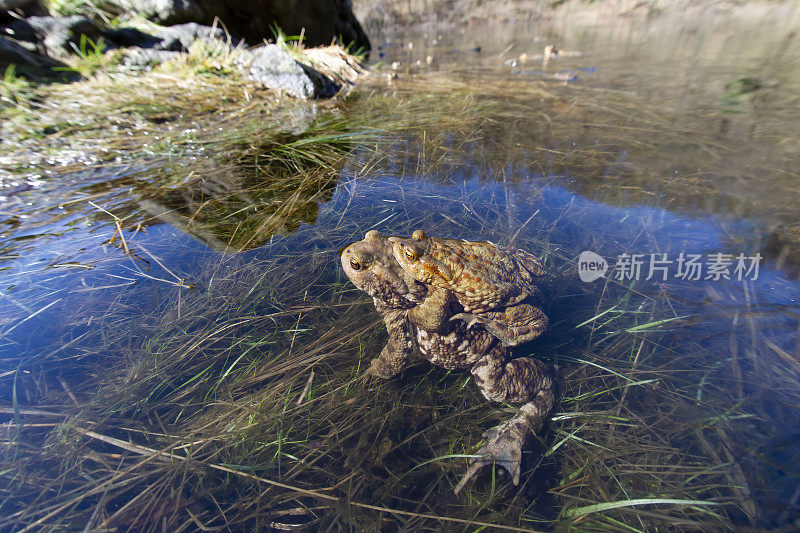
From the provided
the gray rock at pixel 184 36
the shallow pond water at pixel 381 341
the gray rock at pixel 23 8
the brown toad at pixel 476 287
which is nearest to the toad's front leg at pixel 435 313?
→ the brown toad at pixel 476 287

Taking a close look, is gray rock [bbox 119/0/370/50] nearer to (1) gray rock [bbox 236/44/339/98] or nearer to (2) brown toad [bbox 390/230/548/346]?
(1) gray rock [bbox 236/44/339/98]

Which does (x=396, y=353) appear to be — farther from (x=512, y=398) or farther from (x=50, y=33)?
(x=50, y=33)

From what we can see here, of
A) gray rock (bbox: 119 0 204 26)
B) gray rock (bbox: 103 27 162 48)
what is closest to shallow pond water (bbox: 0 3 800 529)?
gray rock (bbox: 103 27 162 48)

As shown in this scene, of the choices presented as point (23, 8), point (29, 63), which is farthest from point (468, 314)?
point (23, 8)

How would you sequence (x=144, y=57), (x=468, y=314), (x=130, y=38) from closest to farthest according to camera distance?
(x=468, y=314) → (x=144, y=57) → (x=130, y=38)

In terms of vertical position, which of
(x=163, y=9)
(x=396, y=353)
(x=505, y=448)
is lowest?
(x=505, y=448)
